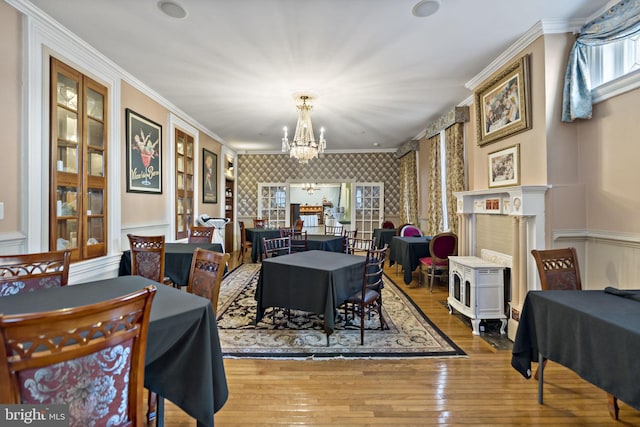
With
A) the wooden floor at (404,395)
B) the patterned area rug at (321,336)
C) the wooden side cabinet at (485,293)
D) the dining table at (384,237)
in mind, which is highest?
the dining table at (384,237)

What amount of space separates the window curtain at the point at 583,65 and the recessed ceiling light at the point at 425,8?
1.42 m

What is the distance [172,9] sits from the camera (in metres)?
2.68

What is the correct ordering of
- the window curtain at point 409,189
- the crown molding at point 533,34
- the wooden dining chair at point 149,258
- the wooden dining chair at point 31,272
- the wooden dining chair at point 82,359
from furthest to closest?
1. the window curtain at point 409,189
2. the wooden dining chair at point 149,258
3. the crown molding at point 533,34
4. the wooden dining chair at point 31,272
5. the wooden dining chair at point 82,359

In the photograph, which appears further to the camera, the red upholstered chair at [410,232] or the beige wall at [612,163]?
the red upholstered chair at [410,232]

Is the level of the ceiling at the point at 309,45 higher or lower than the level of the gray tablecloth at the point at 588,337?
higher

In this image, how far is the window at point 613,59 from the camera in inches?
100

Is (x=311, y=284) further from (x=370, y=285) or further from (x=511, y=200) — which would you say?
(x=511, y=200)

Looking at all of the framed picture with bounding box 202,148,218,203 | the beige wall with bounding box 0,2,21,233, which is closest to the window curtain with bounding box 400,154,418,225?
the framed picture with bounding box 202,148,218,203

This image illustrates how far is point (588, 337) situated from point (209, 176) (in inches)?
293

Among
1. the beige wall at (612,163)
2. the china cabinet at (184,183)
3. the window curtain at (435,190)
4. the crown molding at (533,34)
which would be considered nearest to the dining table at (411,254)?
the window curtain at (435,190)

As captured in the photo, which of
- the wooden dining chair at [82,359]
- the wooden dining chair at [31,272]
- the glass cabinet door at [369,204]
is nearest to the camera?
the wooden dining chair at [82,359]

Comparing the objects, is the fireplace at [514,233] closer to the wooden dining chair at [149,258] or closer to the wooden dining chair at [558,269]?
the wooden dining chair at [558,269]

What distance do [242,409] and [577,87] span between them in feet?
13.0

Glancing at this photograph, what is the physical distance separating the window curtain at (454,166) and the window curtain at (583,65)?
7.21 ft
